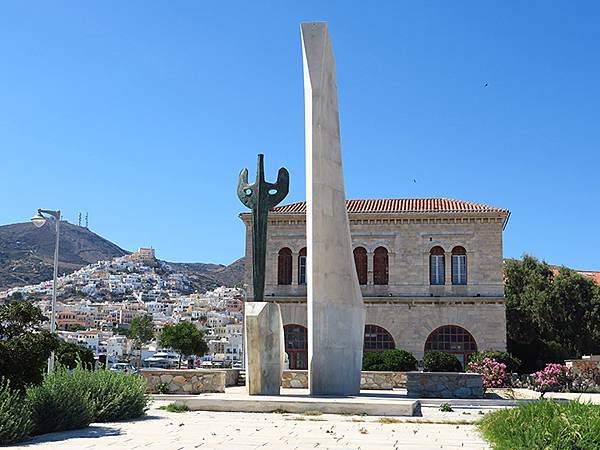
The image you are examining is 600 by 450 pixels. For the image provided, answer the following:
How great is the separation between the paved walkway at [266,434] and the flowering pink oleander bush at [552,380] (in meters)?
A: 9.13

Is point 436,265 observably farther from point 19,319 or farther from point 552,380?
point 19,319

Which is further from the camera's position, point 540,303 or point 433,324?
point 540,303

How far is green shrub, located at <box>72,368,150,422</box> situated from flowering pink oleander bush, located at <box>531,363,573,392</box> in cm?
1315

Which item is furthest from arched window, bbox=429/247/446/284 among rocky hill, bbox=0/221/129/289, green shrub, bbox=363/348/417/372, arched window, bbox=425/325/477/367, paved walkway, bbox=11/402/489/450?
rocky hill, bbox=0/221/129/289

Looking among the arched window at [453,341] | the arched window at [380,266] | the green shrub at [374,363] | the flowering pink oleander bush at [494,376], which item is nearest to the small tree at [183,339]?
the arched window at [380,266]

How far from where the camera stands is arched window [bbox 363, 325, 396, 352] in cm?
3719

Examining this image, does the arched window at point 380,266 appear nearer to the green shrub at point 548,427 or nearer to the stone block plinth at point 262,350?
the stone block plinth at point 262,350

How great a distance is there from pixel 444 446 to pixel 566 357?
107 ft

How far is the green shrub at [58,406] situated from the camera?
10375mm

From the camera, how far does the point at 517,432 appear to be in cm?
816

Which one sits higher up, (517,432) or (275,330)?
(275,330)

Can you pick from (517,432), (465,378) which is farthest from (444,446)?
(465,378)

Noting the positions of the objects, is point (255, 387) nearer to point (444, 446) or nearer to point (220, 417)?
point (220, 417)

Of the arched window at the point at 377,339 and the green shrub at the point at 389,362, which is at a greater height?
the arched window at the point at 377,339
